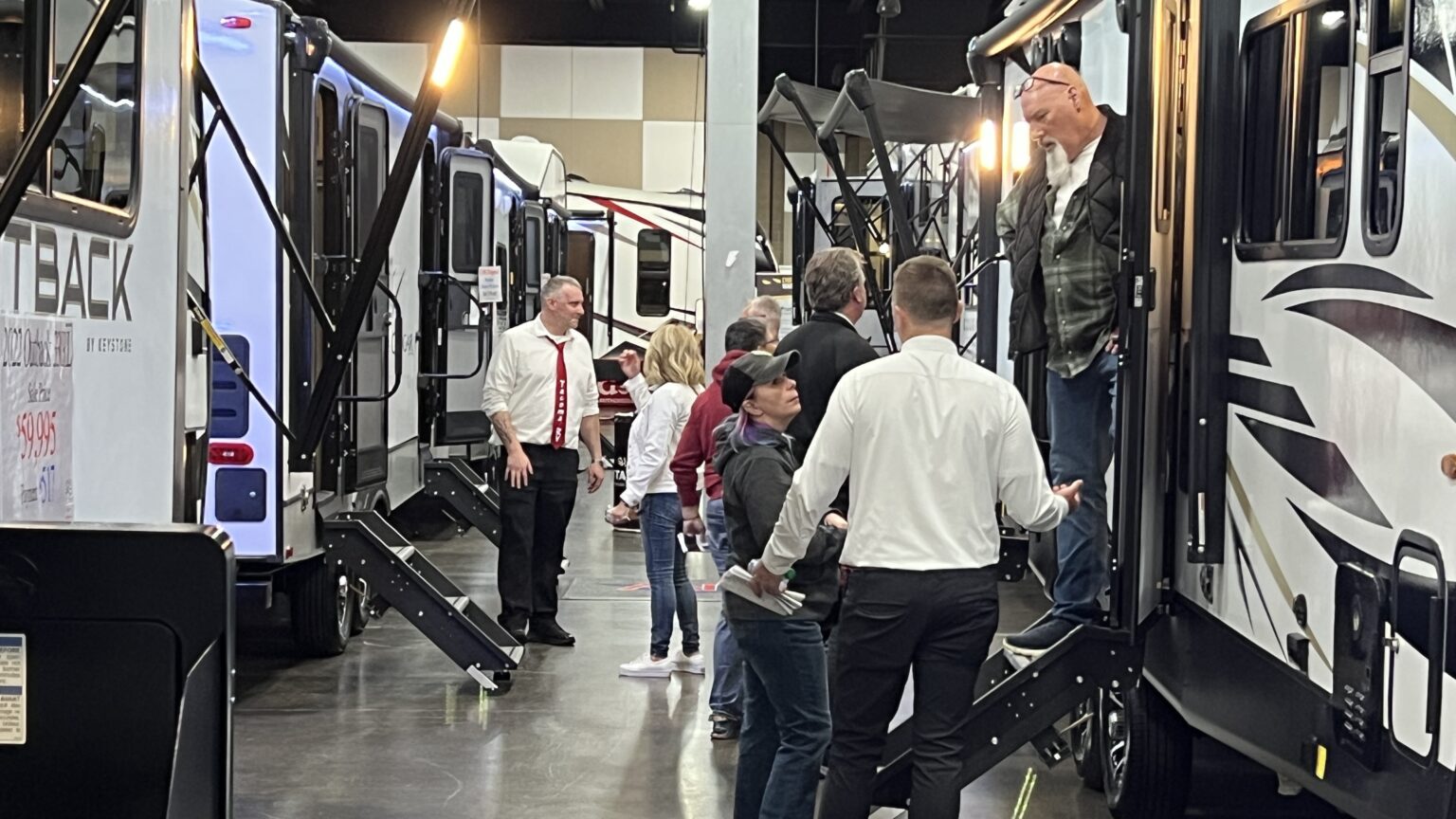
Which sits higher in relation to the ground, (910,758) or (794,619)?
(794,619)

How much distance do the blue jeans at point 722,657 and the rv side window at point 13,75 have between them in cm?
356

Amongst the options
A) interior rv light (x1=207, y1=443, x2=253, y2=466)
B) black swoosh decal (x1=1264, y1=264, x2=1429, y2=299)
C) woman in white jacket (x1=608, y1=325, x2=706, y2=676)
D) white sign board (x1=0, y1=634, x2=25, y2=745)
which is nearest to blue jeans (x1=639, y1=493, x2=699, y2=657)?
woman in white jacket (x1=608, y1=325, x2=706, y2=676)

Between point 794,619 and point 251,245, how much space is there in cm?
362

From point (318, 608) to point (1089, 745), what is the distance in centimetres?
378

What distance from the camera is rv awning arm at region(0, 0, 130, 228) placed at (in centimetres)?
228

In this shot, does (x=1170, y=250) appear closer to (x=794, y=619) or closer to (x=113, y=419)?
(x=794, y=619)

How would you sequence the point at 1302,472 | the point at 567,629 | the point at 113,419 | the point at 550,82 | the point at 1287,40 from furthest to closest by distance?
1. the point at 550,82
2. the point at 567,629
3. the point at 1287,40
4. the point at 1302,472
5. the point at 113,419

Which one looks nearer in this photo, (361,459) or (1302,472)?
(1302,472)

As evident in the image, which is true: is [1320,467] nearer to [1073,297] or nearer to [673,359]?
[1073,297]

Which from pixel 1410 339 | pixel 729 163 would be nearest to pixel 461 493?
pixel 729 163

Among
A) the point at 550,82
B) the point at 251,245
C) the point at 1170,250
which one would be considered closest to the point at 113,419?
the point at 1170,250

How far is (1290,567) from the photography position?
4164 millimetres

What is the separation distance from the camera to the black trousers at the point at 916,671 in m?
4.36

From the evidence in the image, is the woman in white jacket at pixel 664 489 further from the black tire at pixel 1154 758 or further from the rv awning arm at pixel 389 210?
the black tire at pixel 1154 758
